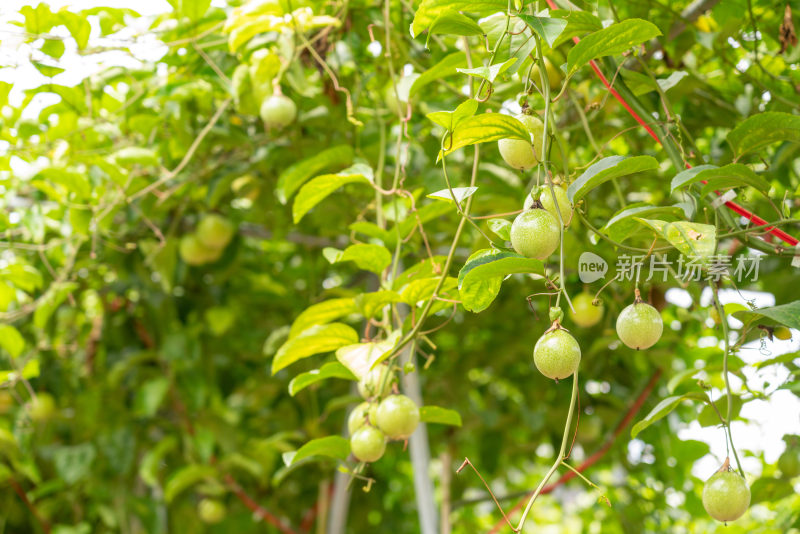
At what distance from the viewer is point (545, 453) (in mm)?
2652

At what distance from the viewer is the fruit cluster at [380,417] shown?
2.44 feet

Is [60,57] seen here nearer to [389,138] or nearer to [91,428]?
[389,138]

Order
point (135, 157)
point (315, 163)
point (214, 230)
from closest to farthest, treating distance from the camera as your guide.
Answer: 1. point (315, 163)
2. point (135, 157)
3. point (214, 230)

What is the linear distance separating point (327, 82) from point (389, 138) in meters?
0.18

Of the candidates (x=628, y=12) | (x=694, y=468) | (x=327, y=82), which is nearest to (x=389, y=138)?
(x=327, y=82)

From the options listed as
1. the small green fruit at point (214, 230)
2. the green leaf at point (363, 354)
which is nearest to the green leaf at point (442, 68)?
the green leaf at point (363, 354)

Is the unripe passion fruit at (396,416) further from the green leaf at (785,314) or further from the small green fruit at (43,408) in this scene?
the small green fruit at (43,408)

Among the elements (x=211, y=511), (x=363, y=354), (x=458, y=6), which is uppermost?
(x=458, y=6)

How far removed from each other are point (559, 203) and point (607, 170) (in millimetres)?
49

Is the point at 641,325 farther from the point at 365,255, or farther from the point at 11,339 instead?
the point at 11,339

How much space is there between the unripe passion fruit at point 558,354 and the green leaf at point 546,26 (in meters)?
0.22

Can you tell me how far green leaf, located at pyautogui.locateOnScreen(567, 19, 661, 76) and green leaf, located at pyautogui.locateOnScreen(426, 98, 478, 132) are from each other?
0.10 meters

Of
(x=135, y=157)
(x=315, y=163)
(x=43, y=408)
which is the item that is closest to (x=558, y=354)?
(x=315, y=163)

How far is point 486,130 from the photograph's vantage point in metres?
0.60
